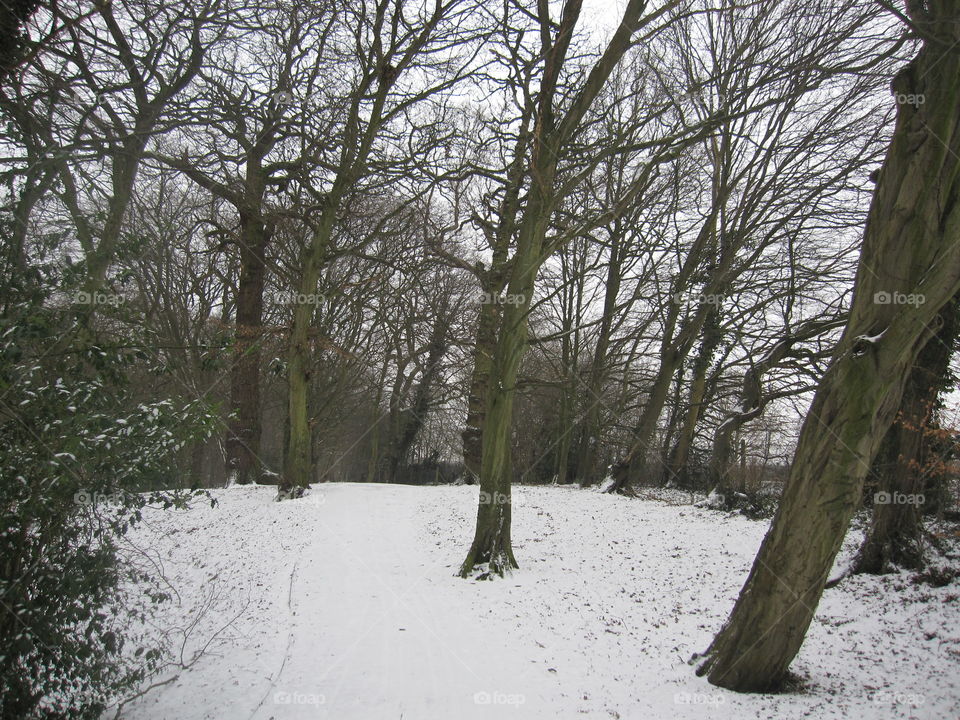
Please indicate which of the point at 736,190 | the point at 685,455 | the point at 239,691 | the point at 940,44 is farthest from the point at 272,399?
the point at 940,44

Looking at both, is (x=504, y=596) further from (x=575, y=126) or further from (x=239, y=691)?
(x=575, y=126)

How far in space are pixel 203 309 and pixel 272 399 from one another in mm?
6809

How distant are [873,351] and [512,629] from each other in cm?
438

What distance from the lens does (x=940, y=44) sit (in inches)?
170
